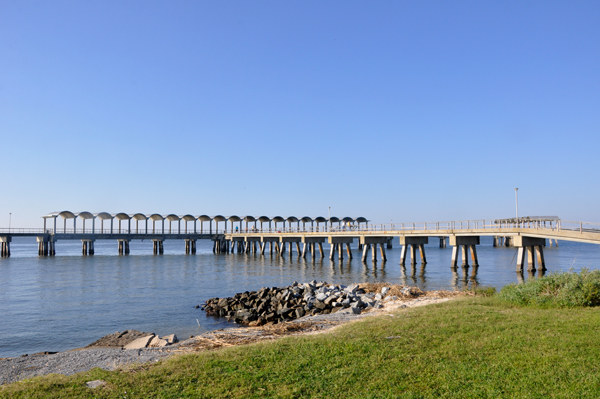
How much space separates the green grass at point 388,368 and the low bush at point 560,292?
10.4 feet

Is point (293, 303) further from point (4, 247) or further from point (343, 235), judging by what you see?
point (4, 247)

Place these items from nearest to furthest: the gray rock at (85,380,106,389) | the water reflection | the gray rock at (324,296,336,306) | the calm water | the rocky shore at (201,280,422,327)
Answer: the gray rock at (85,380,106,389), the calm water, the rocky shore at (201,280,422,327), the gray rock at (324,296,336,306), the water reflection

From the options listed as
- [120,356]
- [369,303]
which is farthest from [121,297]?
[120,356]

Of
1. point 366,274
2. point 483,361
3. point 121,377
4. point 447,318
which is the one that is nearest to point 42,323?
point 121,377

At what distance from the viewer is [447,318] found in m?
12.5

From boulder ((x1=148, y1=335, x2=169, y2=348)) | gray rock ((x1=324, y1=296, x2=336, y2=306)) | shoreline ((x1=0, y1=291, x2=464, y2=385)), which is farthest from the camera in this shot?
gray rock ((x1=324, y1=296, x2=336, y2=306))

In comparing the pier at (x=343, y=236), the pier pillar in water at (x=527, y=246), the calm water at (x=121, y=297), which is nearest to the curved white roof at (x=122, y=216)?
the pier at (x=343, y=236)

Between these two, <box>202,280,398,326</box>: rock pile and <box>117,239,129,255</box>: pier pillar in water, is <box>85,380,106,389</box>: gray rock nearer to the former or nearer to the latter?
<box>202,280,398,326</box>: rock pile

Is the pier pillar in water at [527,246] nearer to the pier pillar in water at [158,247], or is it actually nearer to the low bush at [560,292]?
the low bush at [560,292]

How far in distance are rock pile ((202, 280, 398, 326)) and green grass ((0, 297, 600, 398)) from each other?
287 inches

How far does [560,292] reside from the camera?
14648mm

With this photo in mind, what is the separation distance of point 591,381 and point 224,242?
79.6 m

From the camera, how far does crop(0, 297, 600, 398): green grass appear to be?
7.02 metres

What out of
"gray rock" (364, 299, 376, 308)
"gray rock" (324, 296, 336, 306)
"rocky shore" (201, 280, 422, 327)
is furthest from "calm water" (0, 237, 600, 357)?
"gray rock" (364, 299, 376, 308)
